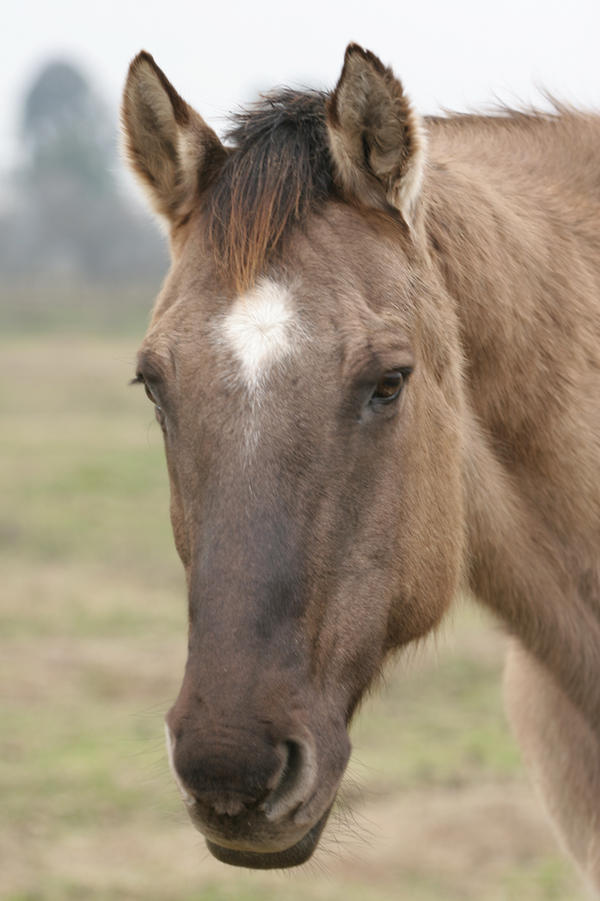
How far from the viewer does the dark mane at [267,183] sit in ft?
9.42

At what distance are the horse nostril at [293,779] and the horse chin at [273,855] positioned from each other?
0.48ft

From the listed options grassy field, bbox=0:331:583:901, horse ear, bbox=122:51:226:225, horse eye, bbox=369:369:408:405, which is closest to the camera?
horse eye, bbox=369:369:408:405

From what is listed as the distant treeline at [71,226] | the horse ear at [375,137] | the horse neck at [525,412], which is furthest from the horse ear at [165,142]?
the distant treeline at [71,226]

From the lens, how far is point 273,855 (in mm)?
2572

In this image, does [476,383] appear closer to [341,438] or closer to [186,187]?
[341,438]

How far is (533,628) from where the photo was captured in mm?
3451

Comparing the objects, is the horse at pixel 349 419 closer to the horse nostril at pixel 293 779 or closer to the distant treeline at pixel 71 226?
the horse nostril at pixel 293 779

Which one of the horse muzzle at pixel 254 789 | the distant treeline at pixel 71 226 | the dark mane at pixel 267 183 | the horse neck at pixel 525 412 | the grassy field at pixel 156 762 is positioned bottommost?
the distant treeline at pixel 71 226

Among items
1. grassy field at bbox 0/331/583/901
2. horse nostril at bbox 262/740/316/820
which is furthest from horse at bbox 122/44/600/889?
grassy field at bbox 0/331/583/901

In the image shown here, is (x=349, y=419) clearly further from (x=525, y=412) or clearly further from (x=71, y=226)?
(x=71, y=226)

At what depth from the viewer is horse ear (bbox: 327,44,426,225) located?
2.87 metres

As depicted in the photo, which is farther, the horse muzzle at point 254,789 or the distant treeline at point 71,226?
the distant treeline at point 71,226

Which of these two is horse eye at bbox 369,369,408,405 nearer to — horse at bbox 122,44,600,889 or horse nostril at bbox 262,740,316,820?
horse at bbox 122,44,600,889

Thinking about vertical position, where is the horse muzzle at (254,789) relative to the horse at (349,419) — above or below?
below
